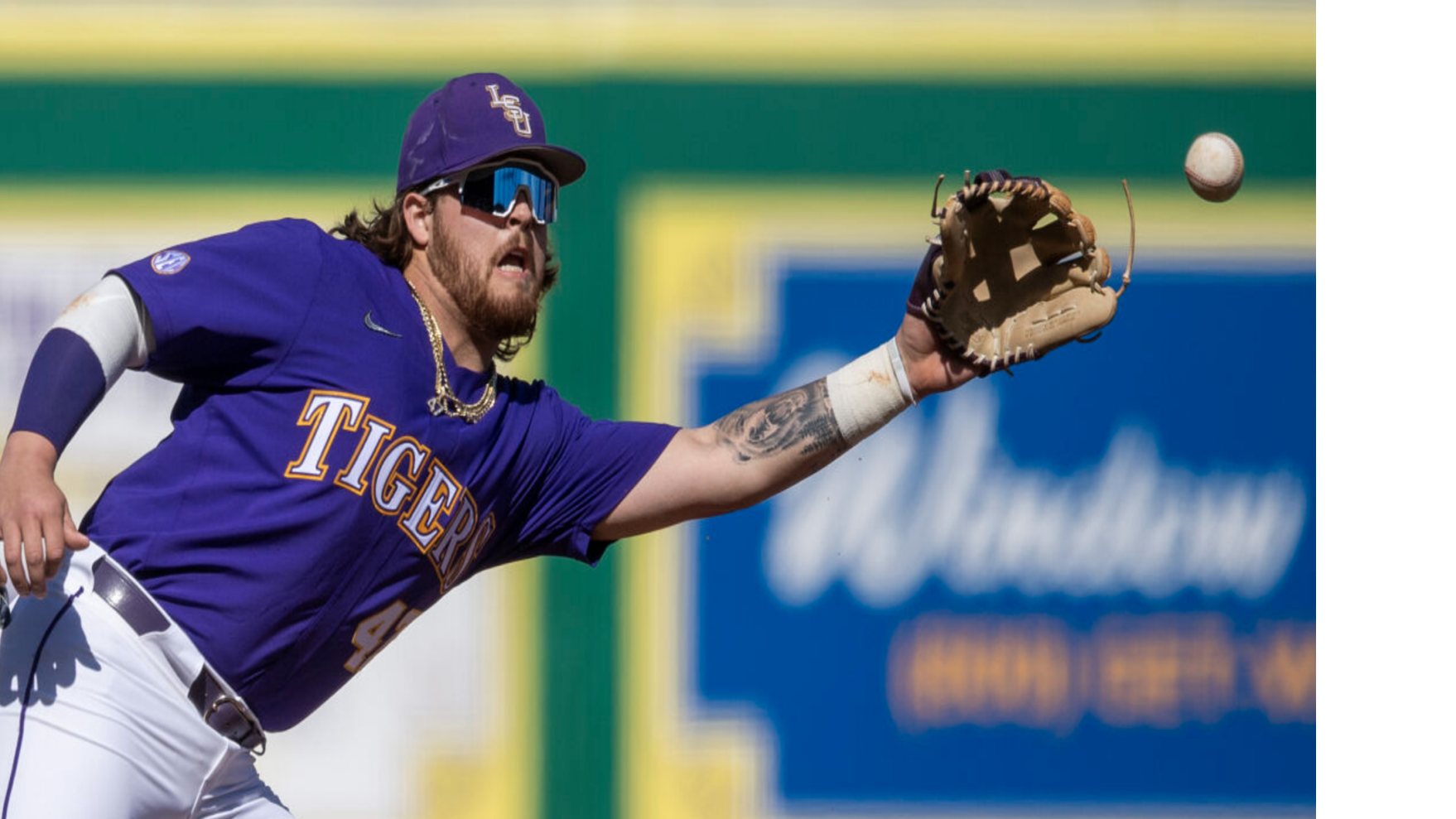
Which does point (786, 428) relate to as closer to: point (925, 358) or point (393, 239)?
point (925, 358)

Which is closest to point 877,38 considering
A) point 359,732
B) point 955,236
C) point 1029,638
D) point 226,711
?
point 1029,638

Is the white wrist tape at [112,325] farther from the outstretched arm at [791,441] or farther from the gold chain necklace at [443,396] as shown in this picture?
the outstretched arm at [791,441]

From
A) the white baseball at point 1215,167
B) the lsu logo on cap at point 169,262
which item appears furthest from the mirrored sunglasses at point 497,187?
the white baseball at point 1215,167

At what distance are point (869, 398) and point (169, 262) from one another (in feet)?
4.27

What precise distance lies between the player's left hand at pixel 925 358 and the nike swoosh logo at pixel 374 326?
956 millimetres

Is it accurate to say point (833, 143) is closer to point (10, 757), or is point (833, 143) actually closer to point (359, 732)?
point (359, 732)

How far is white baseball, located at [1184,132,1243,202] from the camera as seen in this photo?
11.0ft

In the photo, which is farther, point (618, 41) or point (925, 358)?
point (618, 41)

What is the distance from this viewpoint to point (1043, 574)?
5059 mm

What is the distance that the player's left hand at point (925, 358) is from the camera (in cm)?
314

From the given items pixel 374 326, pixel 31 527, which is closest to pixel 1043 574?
pixel 374 326

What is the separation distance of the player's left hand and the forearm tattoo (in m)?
0.18

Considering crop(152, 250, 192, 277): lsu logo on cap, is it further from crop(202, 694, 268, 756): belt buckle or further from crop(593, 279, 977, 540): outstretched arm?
crop(593, 279, 977, 540): outstretched arm

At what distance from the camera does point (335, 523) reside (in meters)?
2.75
